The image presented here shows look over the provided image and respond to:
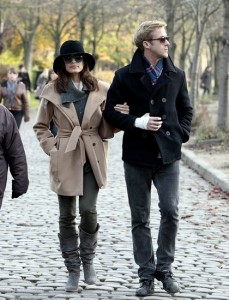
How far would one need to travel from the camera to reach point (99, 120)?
788cm

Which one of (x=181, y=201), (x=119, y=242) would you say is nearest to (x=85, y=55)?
(x=119, y=242)

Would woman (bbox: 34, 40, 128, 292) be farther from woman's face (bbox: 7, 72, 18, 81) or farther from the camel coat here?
woman's face (bbox: 7, 72, 18, 81)

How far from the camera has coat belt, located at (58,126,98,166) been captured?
25.4ft

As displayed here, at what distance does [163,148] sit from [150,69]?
0.62m

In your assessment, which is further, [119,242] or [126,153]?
[119,242]

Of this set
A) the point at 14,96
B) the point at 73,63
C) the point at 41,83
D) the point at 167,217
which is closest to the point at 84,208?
the point at 167,217

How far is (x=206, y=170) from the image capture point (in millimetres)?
17438

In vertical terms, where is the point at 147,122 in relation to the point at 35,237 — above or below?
above

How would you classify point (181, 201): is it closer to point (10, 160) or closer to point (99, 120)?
point (99, 120)

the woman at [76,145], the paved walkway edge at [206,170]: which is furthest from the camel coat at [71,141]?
the paved walkway edge at [206,170]

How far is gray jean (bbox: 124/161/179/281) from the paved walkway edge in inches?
289

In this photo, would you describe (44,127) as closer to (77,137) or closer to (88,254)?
(77,137)

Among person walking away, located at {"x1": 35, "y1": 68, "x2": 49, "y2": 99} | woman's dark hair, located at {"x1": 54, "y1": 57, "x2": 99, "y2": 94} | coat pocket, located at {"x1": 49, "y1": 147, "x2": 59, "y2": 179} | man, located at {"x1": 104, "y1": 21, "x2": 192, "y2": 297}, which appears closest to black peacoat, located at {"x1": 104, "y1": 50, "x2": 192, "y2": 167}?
man, located at {"x1": 104, "y1": 21, "x2": 192, "y2": 297}

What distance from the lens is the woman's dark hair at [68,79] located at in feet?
25.6
